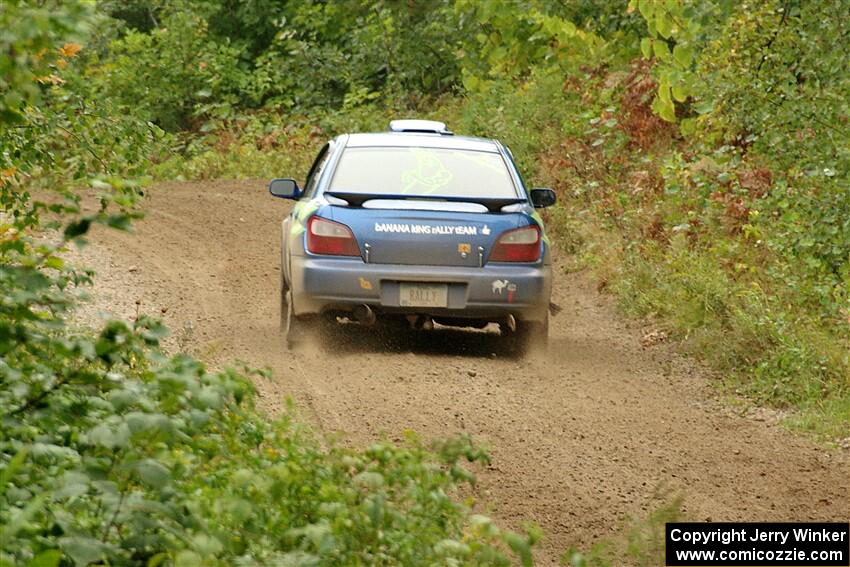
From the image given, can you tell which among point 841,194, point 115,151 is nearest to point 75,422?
point 115,151

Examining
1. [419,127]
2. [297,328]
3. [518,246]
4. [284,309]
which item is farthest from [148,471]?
[419,127]

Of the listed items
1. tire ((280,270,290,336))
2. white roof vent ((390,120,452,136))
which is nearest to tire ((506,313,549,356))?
tire ((280,270,290,336))

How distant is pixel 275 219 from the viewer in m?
22.0

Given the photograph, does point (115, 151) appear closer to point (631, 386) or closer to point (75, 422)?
point (75, 422)

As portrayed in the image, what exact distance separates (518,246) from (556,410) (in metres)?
1.83

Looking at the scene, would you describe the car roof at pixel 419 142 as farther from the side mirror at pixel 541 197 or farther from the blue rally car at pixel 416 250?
the side mirror at pixel 541 197

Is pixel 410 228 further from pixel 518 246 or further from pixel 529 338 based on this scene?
pixel 529 338

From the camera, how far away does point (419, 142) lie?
1241 cm

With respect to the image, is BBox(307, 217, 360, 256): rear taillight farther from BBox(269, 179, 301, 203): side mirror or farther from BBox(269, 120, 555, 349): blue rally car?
BBox(269, 179, 301, 203): side mirror

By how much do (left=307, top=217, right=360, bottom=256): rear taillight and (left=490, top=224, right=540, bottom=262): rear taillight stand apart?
3.35 ft

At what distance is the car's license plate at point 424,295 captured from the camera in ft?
37.3

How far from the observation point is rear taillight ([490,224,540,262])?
1152 centimetres

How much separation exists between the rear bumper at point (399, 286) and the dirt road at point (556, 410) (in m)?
0.40

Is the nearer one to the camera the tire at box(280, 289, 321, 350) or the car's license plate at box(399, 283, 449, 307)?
the car's license plate at box(399, 283, 449, 307)
